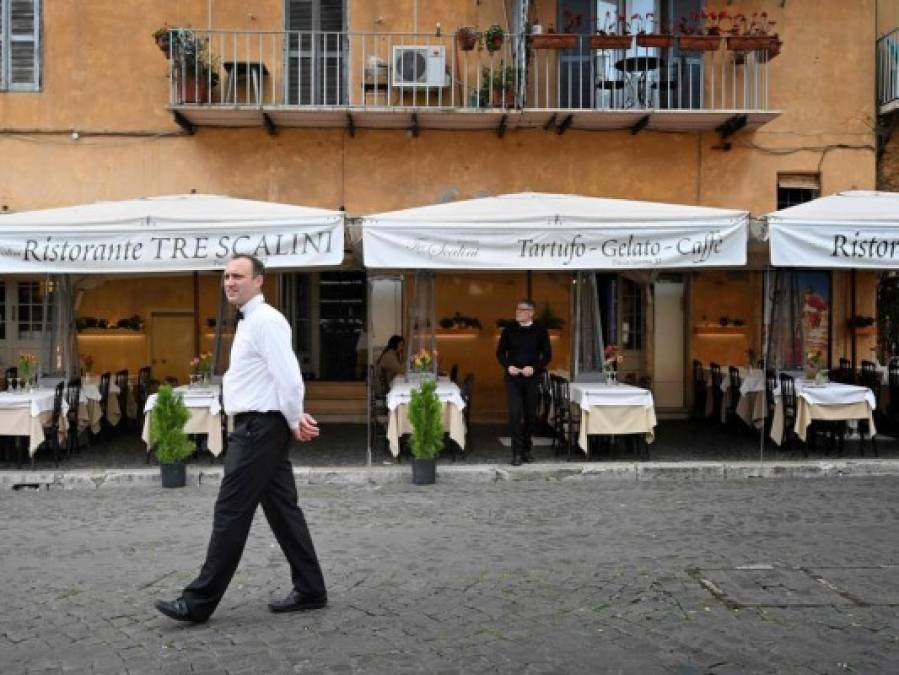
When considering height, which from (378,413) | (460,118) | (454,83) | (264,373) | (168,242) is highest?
(454,83)

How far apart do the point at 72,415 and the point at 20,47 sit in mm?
6321

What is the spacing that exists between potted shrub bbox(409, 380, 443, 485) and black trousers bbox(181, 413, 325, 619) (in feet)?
16.3

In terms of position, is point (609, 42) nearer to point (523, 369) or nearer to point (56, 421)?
point (523, 369)

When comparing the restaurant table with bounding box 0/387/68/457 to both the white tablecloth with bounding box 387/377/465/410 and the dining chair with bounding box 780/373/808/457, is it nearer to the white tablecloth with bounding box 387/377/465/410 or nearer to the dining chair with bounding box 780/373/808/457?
the white tablecloth with bounding box 387/377/465/410

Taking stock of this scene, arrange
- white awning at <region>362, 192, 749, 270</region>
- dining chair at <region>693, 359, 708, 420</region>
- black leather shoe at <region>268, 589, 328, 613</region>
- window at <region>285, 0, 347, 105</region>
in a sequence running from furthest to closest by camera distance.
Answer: dining chair at <region>693, 359, 708, 420</region> < window at <region>285, 0, 347, 105</region> < white awning at <region>362, 192, 749, 270</region> < black leather shoe at <region>268, 589, 328, 613</region>

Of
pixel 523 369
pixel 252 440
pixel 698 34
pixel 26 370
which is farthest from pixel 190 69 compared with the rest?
pixel 252 440

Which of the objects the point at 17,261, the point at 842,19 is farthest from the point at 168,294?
the point at 842,19

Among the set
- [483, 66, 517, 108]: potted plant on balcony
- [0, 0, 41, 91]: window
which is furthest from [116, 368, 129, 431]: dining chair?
[483, 66, 517, 108]: potted plant on balcony

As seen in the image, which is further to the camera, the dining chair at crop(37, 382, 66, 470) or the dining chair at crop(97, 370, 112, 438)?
the dining chair at crop(97, 370, 112, 438)

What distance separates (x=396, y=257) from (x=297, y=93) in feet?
18.6

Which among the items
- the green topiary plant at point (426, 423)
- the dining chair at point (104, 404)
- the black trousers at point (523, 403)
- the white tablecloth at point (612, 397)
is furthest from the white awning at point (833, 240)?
the dining chair at point (104, 404)

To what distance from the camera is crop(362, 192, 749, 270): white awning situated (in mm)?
10883

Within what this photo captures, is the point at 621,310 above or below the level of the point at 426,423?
above

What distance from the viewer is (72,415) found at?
1240 cm
